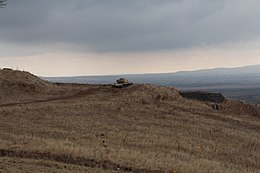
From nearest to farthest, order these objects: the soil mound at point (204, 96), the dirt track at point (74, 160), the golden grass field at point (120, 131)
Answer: the dirt track at point (74, 160) → the golden grass field at point (120, 131) → the soil mound at point (204, 96)

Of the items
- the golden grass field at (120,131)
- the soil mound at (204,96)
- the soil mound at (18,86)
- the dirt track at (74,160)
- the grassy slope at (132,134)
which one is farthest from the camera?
the soil mound at (204,96)

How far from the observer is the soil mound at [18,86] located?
111 feet

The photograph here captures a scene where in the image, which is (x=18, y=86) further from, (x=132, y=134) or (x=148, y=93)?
(x=132, y=134)

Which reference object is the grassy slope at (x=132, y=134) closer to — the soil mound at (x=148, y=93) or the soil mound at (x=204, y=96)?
the soil mound at (x=148, y=93)

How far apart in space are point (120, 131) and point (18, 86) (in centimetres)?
1572

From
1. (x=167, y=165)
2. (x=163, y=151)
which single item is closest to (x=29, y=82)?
(x=163, y=151)

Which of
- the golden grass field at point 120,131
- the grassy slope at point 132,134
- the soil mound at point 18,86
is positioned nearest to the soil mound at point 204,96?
the golden grass field at point 120,131

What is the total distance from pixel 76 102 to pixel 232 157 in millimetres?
12965

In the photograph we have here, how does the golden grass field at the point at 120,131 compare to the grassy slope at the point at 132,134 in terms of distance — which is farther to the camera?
the grassy slope at the point at 132,134

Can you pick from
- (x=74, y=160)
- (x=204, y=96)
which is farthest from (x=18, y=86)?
(x=74, y=160)

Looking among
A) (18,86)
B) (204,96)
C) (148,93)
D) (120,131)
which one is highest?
(18,86)

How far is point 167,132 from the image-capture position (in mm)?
24703

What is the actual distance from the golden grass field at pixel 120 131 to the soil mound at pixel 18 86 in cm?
8

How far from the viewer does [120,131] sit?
23172mm
